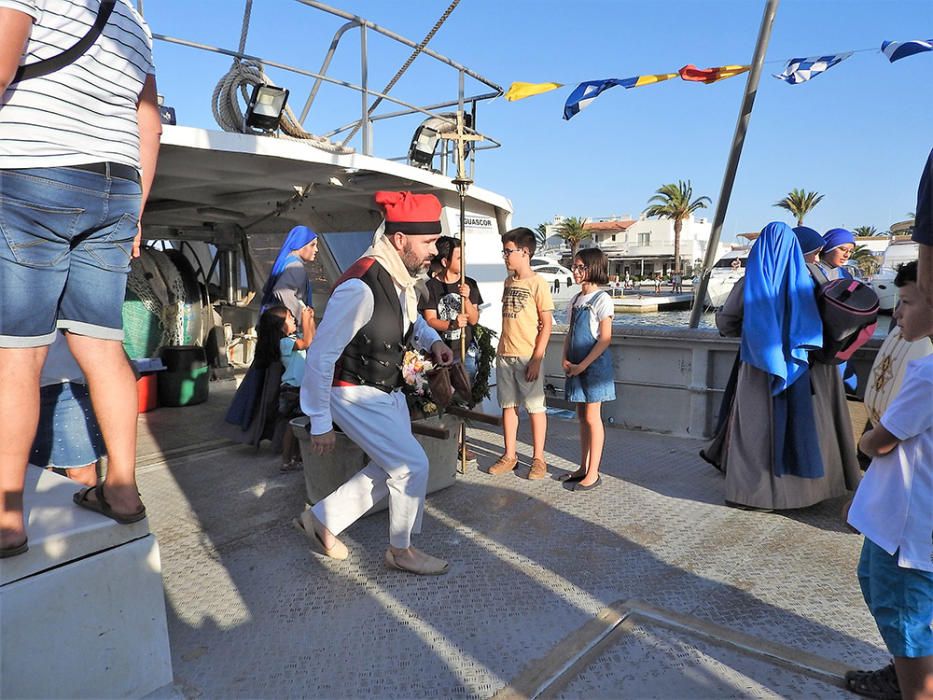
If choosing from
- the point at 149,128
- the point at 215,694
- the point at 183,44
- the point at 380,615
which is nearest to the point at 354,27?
the point at 183,44

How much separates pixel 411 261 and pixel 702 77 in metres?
4.53

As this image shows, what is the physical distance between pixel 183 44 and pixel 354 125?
194 centimetres

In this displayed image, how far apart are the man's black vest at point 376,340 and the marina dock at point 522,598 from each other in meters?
1.00

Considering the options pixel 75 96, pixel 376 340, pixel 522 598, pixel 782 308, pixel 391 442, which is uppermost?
pixel 75 96

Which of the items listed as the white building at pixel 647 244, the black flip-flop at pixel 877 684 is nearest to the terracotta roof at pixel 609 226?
the white building at pixel 647 244

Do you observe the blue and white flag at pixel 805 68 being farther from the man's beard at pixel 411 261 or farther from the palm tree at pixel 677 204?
the palm tree at pixel 677 204

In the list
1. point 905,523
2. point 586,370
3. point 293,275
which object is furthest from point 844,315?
point 293,275

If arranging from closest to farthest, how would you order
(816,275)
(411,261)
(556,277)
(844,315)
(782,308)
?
(411,261) → (844,315) → (782,308) → (816,275) → (556,277)

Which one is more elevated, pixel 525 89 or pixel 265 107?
pixel 525 89

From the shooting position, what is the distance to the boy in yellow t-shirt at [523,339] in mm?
4742

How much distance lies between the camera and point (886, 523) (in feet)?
6.55

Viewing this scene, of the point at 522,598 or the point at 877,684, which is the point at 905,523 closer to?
the point at 877,684

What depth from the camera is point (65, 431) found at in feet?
10.7

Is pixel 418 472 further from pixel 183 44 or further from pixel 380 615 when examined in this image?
pixel 183 44
